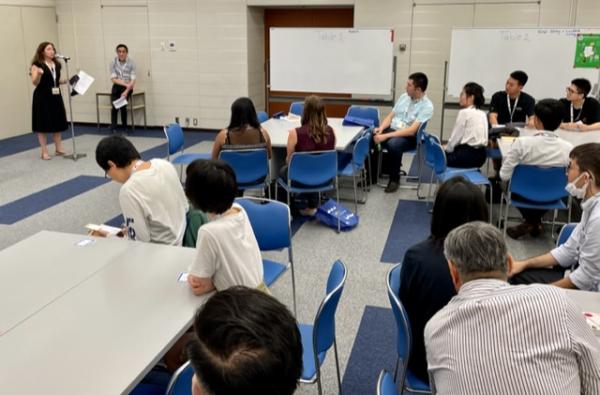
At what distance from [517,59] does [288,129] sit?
3.72 m

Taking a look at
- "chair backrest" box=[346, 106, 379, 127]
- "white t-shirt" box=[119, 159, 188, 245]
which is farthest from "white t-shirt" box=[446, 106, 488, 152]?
"white t-shirt" box=[119, 159, 188, 245]

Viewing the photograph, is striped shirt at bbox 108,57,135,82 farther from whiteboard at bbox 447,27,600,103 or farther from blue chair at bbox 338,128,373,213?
blue chair at bbox 338,128,373,213

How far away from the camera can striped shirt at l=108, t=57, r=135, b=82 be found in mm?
9148

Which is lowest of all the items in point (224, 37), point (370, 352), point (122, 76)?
point (370, 352)

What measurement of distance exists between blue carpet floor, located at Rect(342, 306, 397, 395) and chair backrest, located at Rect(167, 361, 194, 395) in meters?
1.30

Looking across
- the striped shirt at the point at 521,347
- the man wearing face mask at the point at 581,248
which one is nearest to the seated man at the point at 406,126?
the man wearing face mask at the point at 581,248

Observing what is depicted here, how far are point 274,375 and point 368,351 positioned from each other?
227 centimetres

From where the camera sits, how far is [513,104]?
615 cm

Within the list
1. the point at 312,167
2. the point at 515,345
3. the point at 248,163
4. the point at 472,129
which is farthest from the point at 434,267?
the point at 472,129

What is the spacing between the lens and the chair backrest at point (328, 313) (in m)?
2.11

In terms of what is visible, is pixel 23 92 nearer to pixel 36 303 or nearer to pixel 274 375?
pixel 36 303

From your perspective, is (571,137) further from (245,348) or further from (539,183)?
(245,348)

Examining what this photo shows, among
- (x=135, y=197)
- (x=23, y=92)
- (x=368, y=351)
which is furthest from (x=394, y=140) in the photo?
(x=23, y=92)

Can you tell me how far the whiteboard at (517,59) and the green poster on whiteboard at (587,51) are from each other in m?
0.06
